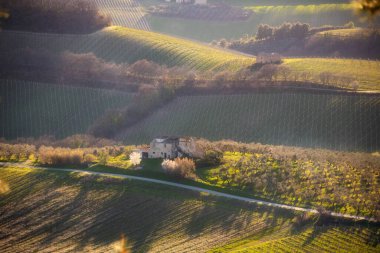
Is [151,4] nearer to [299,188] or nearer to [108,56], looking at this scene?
[108,56]

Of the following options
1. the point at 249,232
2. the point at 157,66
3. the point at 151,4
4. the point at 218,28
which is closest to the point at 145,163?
the point at 249,232

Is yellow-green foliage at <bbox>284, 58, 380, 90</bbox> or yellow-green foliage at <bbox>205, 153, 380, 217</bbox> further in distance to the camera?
yellow-green foliage at <bbox>284, 58, 380, 90</bbox>

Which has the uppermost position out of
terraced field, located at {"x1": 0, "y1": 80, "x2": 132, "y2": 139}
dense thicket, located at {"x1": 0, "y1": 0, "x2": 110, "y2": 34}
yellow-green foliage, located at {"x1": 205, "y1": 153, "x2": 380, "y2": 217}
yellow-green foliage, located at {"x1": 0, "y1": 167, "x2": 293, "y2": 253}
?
dense thicket, located at {"x1": 0, "y1": 0, "x2": 110, "y2": 34}

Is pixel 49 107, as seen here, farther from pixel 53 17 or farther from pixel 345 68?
pixel 345 68

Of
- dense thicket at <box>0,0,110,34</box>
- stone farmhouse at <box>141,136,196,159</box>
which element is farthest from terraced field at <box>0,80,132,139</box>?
stone farmhouse at <box>141,136,196,159</box>

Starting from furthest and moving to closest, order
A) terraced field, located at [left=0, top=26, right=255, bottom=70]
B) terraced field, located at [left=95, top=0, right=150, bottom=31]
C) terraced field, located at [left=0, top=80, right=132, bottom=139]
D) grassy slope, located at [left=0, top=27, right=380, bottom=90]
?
terraced field, located at [left=95, top=0, right=150, bottom=31] < terraced field, located at [left=0, top=26, right=255, bottom=70] < grassy slope, located at [left=0, top=27, right=380, bottom=90] < terraced field, located at [left=0, top=80, right=132, bottom=139]

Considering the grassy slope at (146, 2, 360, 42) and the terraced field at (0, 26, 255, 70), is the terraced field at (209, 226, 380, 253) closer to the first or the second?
the terraced field at (0, 26, 255, 70)

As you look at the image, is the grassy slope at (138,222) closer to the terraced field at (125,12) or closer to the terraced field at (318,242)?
the terraced field at (318,242)
